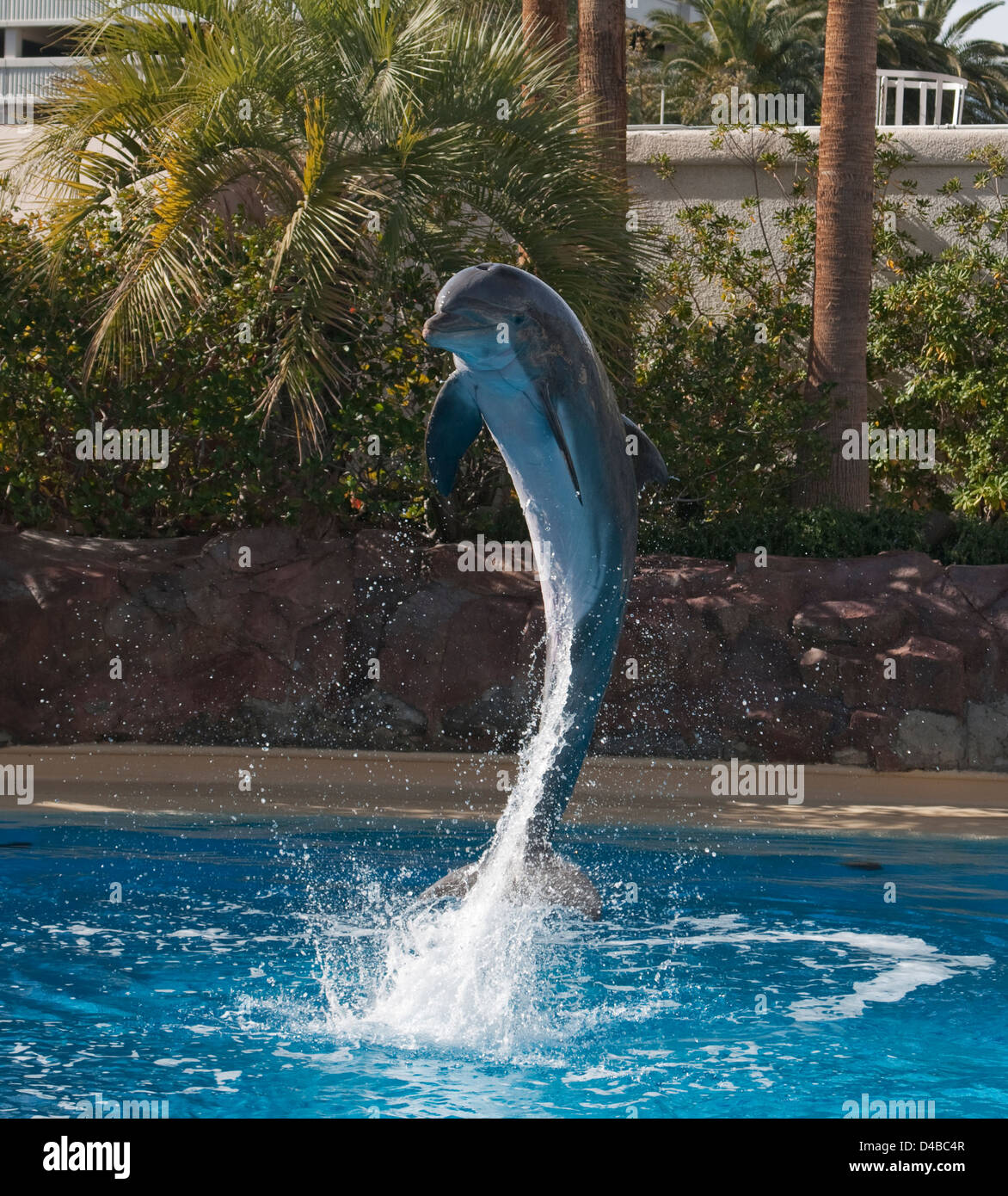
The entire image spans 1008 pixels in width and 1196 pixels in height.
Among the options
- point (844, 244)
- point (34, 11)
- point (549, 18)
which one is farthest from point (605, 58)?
point (34, 11)

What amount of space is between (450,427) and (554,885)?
75.2 inches

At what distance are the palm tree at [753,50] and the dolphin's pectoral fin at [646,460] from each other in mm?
28640

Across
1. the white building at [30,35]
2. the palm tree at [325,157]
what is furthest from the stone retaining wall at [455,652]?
the white building at [30,35]

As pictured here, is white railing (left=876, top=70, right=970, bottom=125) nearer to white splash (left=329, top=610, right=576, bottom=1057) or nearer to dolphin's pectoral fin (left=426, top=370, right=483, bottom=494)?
white splash (left=329, top=610, right=576, bottom=1057)

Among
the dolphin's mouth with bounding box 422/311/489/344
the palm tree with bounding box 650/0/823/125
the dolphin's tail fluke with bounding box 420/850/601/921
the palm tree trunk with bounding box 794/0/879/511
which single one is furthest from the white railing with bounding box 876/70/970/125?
the palm tree with bounding box 650/0/823/125

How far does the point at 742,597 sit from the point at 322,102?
14.2ft

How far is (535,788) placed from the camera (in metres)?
5.84

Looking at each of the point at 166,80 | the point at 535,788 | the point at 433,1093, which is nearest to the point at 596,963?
the point at 535,788

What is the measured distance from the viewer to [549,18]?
12.6 meters

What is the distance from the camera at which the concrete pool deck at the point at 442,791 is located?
28.3 feet

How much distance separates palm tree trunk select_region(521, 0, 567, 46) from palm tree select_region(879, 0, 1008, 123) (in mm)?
23476

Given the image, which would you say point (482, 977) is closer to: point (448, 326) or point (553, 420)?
point (553, 420)

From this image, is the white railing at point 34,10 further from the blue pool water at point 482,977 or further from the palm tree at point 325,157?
the blue pool water at point 482,977

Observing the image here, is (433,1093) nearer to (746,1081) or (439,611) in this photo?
(746,1081)
